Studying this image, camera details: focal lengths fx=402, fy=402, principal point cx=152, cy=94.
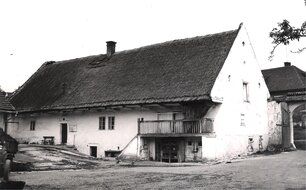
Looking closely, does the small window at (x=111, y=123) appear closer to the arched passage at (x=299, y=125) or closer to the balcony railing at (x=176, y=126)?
the balcony railing at (x=176, y=126)

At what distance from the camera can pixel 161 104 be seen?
26.8 metres

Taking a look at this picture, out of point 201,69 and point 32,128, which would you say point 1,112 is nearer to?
point 32,128

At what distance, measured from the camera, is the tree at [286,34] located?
9906 millimetres

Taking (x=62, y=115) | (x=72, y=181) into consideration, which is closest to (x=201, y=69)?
(x=62, y=115)

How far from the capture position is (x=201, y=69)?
2762 cm

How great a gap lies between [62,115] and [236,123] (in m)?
14.3

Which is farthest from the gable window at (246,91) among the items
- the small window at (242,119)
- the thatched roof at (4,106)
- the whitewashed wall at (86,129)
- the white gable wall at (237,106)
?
the thatched roof at (4,106)

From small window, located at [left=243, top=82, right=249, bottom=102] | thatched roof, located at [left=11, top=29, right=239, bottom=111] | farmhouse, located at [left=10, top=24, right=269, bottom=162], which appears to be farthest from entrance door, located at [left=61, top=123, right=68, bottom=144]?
small window, located at [left=243, top=82, right=249, bottom=102]

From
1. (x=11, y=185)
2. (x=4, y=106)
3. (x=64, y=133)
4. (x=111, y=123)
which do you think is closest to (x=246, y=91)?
(x=111, y=123)

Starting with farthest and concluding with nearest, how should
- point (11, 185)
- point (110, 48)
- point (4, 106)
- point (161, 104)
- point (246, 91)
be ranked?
→ point (110, 48), point (246, 91), point (4, 106), point (161, 104), point (11, 185)

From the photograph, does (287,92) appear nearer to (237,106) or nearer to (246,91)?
(246,91)

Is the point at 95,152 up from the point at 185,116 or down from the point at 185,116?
down

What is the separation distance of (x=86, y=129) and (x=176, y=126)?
29.1ft

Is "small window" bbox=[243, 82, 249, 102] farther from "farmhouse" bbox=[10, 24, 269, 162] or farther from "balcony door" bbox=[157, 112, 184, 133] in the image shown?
"balcony door" bbox=[157, 112, 184, 133]
